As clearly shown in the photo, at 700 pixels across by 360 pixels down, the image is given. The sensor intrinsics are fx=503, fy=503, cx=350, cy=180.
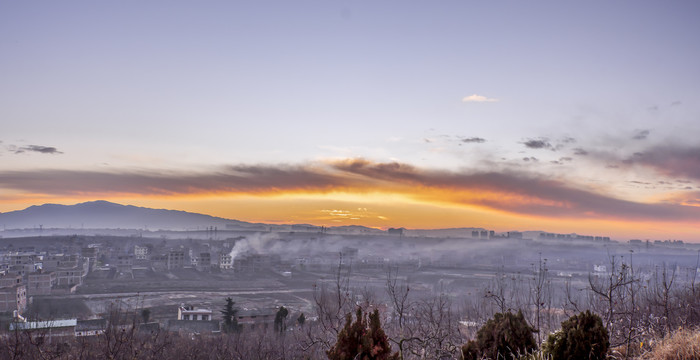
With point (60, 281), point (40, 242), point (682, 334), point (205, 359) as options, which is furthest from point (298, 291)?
point (40, 242)

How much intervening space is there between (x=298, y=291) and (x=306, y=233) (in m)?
99.6

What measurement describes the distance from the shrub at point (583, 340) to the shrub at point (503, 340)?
627mm

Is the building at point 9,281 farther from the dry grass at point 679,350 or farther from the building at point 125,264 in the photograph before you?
the dry grass at point 679,350

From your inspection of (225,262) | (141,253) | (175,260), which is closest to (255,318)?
(225,262)

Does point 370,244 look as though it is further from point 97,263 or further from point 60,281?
point 60,281

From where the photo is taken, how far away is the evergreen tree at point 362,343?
18.1 ft

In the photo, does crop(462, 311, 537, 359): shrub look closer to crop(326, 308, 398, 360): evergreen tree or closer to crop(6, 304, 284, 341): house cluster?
crop(326, 308, 398, 360): evergreen tree

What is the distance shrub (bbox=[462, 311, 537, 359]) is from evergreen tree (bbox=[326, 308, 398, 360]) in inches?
76.5

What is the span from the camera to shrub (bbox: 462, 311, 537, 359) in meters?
6.95

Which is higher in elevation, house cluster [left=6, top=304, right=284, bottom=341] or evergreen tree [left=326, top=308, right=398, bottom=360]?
evergreen tree [left=326, top=308, right=398, bottom=360]

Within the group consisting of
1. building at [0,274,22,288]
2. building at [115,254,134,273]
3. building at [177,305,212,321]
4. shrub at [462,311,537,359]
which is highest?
shrub at [462,311,537,359]

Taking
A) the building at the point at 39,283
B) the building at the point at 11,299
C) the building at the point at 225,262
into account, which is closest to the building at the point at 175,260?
the building at the point at 225,262

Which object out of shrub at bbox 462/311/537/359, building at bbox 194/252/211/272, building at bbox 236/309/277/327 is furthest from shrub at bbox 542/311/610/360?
building at bbox 194/252/211/272

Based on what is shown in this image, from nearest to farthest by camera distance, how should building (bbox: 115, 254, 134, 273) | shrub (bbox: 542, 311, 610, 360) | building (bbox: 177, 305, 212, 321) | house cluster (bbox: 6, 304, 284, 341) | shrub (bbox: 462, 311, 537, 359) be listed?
shrub (bbox: 542, 311, 610, 360), shrub (bbox: 462, 311, 537, 359), house cluster (bbox: 6, 304, 284, 341), building (bbox: 177, 305, 212, 321), building (bbox: 115, 254, 134, 273)
